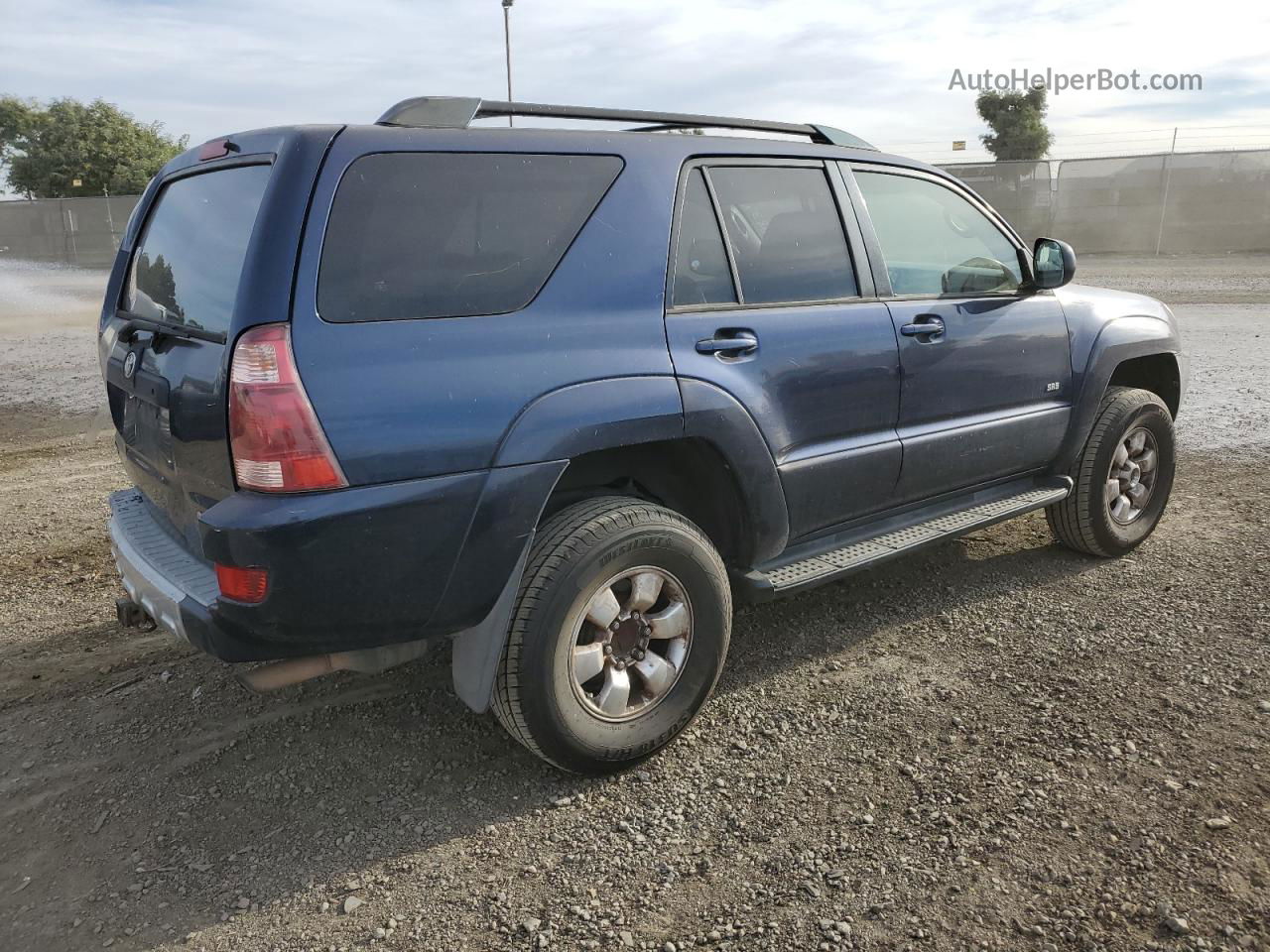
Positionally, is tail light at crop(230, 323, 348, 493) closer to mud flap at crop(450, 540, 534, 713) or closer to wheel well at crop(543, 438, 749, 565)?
mud flap at crop(450, 540, 534, 713)

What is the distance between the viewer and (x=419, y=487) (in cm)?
244

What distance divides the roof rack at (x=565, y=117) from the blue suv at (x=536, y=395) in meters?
0.01

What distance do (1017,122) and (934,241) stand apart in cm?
3205

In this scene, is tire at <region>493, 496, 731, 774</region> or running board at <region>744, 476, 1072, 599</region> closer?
tire at <region>493, 496, 731, 774</region>

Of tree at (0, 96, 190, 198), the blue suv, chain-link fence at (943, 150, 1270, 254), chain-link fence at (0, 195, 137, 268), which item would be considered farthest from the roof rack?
tree at (0, 96, 190, 198)

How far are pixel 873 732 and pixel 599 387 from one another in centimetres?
144

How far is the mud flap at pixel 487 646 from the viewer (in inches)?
104

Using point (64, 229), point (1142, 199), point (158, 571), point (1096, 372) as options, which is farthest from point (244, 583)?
point (64, 229)

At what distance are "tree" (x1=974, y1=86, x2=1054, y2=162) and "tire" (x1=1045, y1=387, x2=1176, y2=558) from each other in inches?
1207

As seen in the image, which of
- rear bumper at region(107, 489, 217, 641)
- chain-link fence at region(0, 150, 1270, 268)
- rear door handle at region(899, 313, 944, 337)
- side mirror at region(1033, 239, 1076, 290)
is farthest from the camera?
chain-link fence at region(0, 150, 1270, 268)

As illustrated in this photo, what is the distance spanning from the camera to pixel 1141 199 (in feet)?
71.6

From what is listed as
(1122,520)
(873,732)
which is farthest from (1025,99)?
(873,732)

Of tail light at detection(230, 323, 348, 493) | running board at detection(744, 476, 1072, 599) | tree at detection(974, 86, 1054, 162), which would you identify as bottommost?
running board at detection(744, 476, 1072, 599)

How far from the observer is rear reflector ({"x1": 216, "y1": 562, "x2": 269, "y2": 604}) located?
236cm
